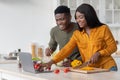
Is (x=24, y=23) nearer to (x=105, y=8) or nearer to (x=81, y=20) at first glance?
(x=105, y=8)

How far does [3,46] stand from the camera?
474cm

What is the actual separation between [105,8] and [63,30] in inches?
83.6

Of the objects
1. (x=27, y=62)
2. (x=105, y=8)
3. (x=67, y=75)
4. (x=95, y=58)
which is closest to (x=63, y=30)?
(x=95, y=58)

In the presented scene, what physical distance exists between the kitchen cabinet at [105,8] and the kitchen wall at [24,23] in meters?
0.29

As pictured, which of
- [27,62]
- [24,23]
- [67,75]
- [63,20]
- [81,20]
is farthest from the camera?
[24,23]

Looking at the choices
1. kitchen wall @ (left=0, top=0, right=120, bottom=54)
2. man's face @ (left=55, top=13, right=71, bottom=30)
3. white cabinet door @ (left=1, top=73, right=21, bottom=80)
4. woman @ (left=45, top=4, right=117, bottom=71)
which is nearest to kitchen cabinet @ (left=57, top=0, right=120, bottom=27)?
kitchen wall @ (left=0, top=0, right=120, bottom=54)

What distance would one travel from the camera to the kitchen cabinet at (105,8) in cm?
490

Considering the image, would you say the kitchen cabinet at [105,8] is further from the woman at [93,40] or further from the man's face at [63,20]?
the woman at [93,40]

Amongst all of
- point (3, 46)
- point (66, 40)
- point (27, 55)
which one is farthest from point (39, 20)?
point (27, 55)

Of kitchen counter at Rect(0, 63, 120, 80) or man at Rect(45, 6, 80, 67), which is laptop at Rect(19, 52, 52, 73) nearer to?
kitchen counter at Rect(0, 63, 120, 80)

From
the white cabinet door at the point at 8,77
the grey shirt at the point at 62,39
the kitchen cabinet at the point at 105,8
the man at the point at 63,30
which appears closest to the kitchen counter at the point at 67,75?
the white cabinet door at the point at 8,77

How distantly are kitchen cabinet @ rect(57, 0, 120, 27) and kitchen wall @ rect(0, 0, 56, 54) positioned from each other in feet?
0.95

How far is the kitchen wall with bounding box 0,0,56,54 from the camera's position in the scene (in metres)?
4.74

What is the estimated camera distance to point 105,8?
195 inches
